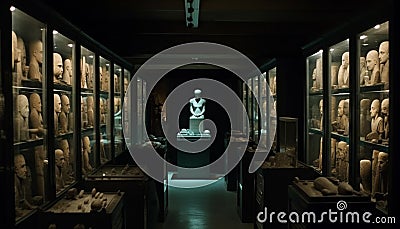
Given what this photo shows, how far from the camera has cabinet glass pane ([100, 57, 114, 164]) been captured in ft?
15.5

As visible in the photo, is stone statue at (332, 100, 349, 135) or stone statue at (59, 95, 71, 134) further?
stone statue at (332, 100, 349, 135)

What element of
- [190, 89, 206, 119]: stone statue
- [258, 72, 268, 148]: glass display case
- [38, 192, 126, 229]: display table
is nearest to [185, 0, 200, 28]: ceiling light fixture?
[38, 192, 126, 229]: display table

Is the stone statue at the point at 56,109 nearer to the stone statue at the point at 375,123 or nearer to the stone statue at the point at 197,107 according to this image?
the stone statue at the point at 375,123

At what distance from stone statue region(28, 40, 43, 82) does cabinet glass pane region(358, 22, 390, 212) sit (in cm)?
218

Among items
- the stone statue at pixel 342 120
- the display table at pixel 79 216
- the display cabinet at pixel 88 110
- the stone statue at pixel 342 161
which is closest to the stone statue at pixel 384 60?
the stone statue at pixel 342 120

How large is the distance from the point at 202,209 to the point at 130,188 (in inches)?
123

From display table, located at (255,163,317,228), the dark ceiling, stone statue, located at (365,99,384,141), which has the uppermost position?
the dark ceiling

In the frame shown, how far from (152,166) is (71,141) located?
2.15 m

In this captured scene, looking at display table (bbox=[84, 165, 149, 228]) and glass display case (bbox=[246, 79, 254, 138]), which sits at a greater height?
glass display case (bbox=[246, 79, 254, 138])

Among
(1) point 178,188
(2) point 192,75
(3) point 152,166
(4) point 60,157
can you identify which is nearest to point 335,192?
(4) point 60,157

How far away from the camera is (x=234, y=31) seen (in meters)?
4.81

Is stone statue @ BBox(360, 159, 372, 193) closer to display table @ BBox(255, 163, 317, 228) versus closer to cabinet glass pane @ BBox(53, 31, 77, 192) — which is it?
display table @ BBox(255, 163, 317, 228)

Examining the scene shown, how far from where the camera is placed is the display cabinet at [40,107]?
210cm

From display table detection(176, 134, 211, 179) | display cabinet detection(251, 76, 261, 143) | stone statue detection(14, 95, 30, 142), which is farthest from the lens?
display table detection(176, 134, 211, 179)
